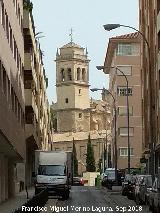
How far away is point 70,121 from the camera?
173500 millimetres

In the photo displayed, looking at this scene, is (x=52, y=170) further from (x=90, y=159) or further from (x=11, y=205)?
(x=90, y=159)

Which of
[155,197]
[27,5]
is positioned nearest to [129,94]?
[27,5]

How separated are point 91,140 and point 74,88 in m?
15.0

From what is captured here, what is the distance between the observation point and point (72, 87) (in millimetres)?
172750

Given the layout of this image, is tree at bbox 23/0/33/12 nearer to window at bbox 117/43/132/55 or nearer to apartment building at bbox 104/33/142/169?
apartment building at bbox 104/33/142/169

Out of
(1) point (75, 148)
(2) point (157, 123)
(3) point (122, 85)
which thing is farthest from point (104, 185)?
(1) point (75, 148)

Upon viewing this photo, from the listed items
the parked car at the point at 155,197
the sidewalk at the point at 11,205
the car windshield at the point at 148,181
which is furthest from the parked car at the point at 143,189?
the sidewalk at the point at 11,205

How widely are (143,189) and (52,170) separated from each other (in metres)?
10.9

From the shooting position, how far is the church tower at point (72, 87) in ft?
563

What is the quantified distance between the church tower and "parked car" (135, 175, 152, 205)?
133031 mm

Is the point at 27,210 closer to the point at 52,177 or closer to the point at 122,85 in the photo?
the point at 52,177

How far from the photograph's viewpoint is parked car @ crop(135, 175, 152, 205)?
33594mm

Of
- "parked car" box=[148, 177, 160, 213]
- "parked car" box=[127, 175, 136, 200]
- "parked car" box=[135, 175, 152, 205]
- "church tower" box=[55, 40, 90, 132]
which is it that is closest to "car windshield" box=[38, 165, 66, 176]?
"parked car" box=[127, 175, 136, 200]

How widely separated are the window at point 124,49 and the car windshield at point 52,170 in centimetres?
6370
